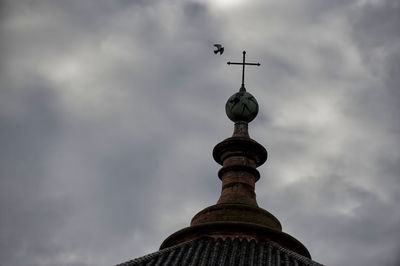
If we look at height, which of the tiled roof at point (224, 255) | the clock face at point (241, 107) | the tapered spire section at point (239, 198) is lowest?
the tiled roof at point (224, 255)

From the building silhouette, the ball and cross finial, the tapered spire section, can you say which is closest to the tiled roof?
the building silhouette

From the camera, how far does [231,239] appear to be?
20672 millimetres

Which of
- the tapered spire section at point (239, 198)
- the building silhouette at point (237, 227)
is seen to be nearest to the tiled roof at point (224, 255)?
the building silhouette at point (237, 227)

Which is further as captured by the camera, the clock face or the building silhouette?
the clock face

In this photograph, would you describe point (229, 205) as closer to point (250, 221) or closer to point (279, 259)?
point (250, 221)

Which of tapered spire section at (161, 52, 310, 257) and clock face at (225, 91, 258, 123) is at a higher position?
clock face at (225, 91, 258, 123)

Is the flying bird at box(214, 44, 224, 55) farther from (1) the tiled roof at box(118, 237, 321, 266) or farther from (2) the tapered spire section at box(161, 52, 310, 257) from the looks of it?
(1) the tiled roof at box(118, 237, 321, 266)

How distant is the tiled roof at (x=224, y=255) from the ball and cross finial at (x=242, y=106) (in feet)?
19.7

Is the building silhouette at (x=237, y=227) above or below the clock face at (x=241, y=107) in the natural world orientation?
below

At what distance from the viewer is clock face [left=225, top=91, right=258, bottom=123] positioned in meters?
25.8

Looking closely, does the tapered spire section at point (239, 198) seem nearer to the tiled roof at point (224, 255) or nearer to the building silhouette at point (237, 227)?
the building silhouette at point (237, 227)

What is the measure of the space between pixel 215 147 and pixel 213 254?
5925mm

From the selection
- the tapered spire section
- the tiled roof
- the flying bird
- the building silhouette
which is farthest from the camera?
the flying bird

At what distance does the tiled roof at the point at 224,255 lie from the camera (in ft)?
62.5
